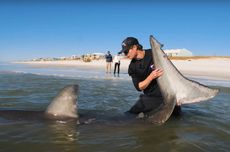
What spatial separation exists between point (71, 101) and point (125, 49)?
1370 millimetres

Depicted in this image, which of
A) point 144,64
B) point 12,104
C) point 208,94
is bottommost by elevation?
point 12,104

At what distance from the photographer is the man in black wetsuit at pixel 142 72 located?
254 inches

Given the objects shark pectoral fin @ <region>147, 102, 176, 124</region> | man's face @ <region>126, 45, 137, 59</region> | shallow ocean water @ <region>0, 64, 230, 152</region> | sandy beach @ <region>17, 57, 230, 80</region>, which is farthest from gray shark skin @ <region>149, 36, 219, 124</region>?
sandy beach @ <region>17, 57, 230, 80</region>

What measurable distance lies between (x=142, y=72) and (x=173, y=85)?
3.14 ft

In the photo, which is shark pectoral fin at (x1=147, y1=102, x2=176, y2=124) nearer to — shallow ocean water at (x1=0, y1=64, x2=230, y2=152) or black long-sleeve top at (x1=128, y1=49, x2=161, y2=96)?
shallow ocean water at (x1=0, y1=64, x2=230, y2=152)

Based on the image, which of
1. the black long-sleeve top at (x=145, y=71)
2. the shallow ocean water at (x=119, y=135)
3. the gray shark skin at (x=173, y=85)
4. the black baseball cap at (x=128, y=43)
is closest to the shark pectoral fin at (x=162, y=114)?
the gray shark skin at (x=173, y=85)

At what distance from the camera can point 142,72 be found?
6.71 meters

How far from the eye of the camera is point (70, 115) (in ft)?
20.3

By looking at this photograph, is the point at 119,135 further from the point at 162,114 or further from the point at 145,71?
the point at 145,71

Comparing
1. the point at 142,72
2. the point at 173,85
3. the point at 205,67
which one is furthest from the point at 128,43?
the point at 205,67

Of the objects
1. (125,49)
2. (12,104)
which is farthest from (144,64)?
(12,104)

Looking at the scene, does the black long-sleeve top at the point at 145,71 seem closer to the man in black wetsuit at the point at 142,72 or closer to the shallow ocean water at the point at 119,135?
the man in black wetsuit at the point at 142,72

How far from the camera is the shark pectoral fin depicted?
594cm

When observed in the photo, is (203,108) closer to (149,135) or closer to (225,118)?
(225,118)
